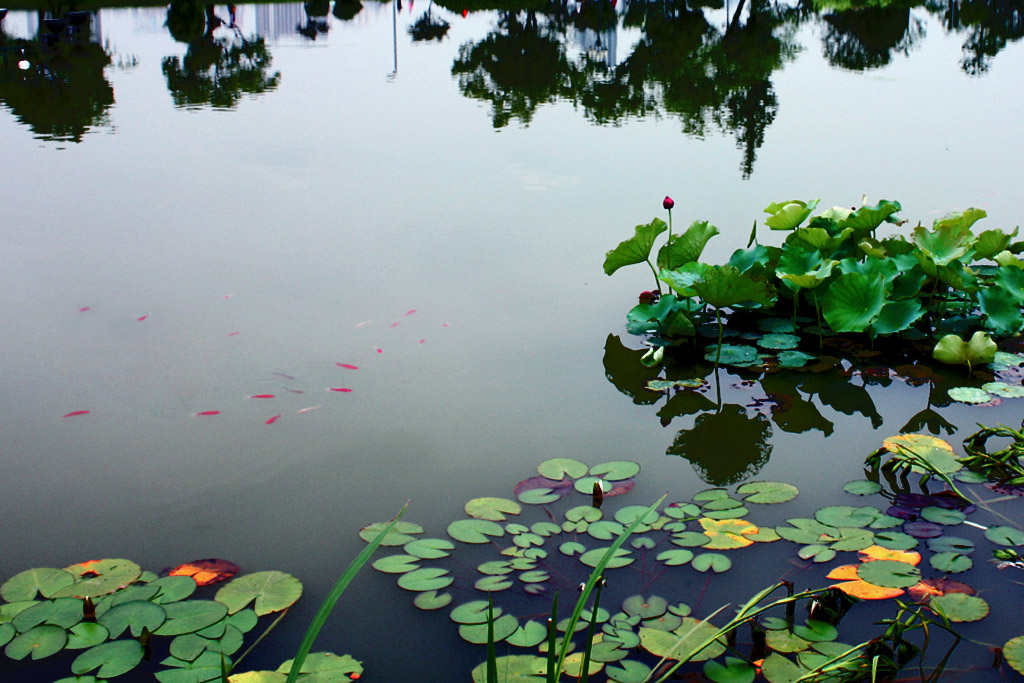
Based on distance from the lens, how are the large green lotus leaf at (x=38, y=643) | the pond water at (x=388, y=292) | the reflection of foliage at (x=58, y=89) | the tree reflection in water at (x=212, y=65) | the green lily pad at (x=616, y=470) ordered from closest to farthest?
the large green lotus leaf at (x=38, y=643)
the pond water at (x=388, y=292)
the green lily pad at (x=616, y=470)
the reflection of foliage at (x=58, y=89)
the tree reflection in water at (x=212, y=65)

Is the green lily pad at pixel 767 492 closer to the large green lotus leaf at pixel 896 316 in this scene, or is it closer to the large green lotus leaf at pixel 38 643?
the large green lotus leaf at pixel 896 316

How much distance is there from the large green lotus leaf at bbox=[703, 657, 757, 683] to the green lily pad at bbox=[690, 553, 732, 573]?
321mm

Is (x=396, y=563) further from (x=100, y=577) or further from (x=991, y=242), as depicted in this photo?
(x=991, y=242)

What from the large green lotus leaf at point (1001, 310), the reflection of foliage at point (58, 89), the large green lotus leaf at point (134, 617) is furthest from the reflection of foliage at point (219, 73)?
the large green lotus leaf at point (134, 617)

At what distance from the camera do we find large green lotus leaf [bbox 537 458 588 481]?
2490 mm

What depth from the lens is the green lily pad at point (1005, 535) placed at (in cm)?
213

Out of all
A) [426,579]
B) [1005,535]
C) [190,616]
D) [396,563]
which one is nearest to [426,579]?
[426,579]

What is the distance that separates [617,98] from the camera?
8.70 metres

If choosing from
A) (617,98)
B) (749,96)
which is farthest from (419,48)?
(749,96)

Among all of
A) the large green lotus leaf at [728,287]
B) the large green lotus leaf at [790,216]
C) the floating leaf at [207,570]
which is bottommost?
the floating leaf at [207,570]

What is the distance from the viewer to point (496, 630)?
1876mm

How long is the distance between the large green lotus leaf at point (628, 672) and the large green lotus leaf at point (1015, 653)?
0.73 metres

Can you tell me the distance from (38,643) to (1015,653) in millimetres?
2038

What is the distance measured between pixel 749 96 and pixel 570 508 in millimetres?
7038
